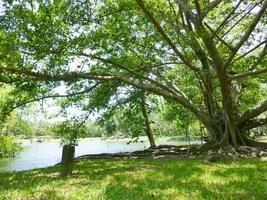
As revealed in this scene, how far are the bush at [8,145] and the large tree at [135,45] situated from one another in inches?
640

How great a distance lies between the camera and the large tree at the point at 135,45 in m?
12.8

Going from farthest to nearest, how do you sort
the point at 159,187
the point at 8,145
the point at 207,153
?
the point at 8,145 → the point at 207,153 → the point at 159,187

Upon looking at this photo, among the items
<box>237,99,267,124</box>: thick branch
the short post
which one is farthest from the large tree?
the short post

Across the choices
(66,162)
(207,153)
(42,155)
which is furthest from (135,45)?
(42,155)

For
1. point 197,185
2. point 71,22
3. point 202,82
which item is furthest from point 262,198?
point 202,82

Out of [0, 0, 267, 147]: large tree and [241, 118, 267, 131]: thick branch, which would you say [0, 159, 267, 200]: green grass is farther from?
[241, 118, 267, 131]: thick branch

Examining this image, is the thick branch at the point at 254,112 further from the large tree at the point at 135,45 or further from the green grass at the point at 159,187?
the green grass at the point at 159,187

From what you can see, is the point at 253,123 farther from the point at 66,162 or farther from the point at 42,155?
the point at 42,155

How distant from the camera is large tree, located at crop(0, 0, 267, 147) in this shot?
12.8m

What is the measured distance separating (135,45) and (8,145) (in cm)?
2507

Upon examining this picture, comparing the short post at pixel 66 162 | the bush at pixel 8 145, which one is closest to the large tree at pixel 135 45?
the short post at pixel 66 162

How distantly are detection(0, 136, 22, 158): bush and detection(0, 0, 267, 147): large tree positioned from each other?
53.3 ft

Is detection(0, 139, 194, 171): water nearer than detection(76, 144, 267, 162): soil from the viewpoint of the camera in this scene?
No

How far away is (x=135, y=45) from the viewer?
18.8 metres
